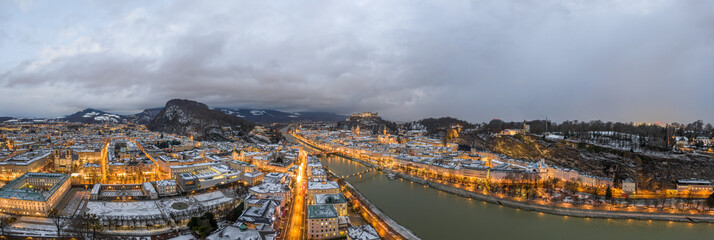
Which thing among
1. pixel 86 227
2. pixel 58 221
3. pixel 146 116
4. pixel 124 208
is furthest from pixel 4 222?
pixel 146 116

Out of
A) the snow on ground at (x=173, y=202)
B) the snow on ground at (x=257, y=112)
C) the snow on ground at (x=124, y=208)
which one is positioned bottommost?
the snow on ground at (x=173, y=202)

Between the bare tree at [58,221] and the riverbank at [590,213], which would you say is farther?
the riverbank at [590,213]

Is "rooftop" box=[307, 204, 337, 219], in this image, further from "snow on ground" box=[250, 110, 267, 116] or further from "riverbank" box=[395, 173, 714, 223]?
"snow on ground" box=[250, 110, 267, 116]

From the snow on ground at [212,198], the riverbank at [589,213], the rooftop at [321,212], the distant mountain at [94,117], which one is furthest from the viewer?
the distant mountain at [94,117]

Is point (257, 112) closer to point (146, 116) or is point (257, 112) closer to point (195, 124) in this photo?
point (146, 116)

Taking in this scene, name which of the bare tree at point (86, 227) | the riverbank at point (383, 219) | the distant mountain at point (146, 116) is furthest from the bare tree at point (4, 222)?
the distant mountain at point (146, 116)

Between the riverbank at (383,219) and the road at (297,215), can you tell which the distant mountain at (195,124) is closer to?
the road at (297,215)

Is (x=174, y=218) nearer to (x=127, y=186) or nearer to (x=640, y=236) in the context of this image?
(x=127, y=186)

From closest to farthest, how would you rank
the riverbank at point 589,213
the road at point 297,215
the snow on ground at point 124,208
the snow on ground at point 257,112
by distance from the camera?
the road at point 297,215
the snow on ground at point 124,208
the riverbank at point 589,213
the snow on ground at point 257,112

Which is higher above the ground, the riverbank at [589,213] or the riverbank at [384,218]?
the riverbank at [589,213]
